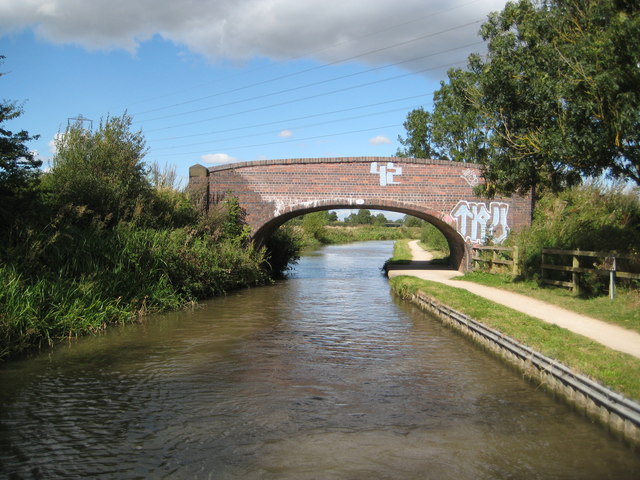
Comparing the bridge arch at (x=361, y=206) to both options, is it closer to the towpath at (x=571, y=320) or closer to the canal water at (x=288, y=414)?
the towpath at (x=571, y=320)

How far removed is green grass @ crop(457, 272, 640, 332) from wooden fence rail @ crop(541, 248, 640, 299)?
22 cm

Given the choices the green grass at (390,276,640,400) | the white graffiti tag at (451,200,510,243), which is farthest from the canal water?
the white graffiti tag at (451,200,510,243)

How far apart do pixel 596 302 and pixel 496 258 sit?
7206mm

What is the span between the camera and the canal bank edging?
5.40 m

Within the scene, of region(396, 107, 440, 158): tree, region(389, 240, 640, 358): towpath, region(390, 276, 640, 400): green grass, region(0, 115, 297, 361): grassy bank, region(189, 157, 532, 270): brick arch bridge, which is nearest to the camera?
region(390, 276, 640, 400): green grass

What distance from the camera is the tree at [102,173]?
14.8 m

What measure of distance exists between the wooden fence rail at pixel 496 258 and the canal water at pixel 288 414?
6608 mm

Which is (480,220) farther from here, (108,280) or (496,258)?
(108,280)

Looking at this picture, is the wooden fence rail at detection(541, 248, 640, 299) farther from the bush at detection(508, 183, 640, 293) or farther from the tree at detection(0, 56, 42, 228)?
the tree at detection(0, 56, 42, 228)

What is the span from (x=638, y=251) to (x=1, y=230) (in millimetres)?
13514

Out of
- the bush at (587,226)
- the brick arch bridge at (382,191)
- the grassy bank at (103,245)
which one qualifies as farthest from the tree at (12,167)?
the bush at (587,226)

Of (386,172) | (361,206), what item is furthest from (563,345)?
(361,206)

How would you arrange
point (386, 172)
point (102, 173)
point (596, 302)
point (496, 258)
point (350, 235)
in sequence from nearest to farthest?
1. point (596, 302)
2. point (102, 173)
3. point (496, 258)
4. point (386, 172)
5. point (350, 235)

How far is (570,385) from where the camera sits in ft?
21.5
